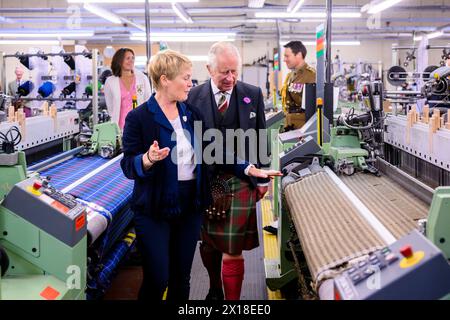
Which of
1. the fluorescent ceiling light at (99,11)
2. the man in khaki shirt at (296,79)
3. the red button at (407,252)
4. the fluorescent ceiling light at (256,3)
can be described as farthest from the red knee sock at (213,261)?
the fluorescent ceiling light at (256,3)

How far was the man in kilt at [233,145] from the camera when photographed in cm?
264

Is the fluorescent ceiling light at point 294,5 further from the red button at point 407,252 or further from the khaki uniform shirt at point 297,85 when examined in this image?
the red button at point 407,252

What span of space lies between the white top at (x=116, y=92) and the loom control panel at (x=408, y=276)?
134 inches

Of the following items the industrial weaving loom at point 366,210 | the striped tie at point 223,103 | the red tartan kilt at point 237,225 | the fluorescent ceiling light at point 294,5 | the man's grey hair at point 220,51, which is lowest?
the red tartan kilt at point 237,225

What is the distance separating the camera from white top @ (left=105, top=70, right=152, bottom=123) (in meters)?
4.42

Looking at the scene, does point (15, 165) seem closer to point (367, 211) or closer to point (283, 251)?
point (367, 211)

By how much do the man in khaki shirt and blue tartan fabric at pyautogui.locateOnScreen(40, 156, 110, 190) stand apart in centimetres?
208

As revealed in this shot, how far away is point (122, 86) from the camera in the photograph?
4461mm

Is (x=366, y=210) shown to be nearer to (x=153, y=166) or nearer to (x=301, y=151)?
(x=153, y=166)

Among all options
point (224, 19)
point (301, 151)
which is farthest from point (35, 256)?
point (224, 19)

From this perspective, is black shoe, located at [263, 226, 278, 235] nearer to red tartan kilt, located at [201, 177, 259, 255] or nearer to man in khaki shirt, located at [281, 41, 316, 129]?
man in khaki shirt, located at [281, 41, 316, 129]

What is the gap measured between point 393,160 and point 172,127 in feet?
7.12

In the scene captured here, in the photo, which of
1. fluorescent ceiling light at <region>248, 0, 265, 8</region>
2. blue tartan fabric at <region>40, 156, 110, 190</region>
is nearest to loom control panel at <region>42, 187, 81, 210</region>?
blue tartan fabric at <region>40, 156, 110, 190</region>

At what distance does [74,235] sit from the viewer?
6.68ft
